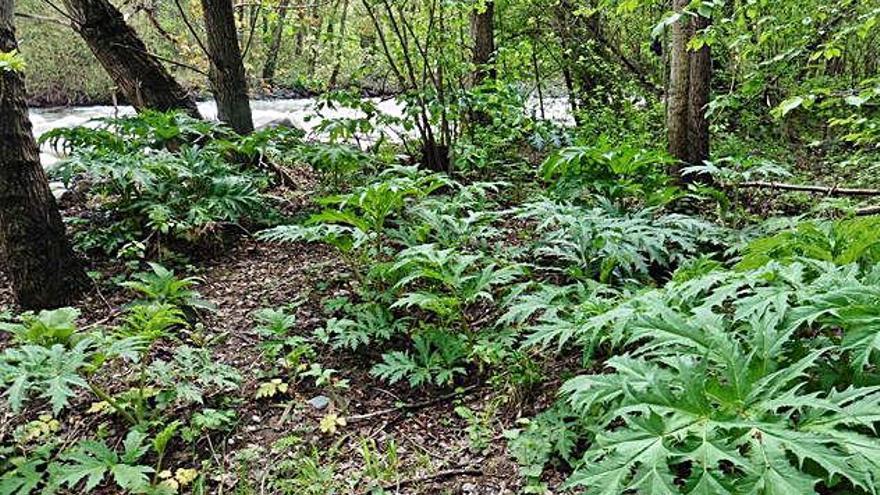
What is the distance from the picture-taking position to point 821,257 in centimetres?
238

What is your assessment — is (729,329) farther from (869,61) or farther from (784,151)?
(869,61)

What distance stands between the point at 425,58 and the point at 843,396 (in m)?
5.26

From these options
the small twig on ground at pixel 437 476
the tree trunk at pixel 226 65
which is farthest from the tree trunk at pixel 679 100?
the tree trunk at pixel 226 65

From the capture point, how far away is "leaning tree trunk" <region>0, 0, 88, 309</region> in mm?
3672

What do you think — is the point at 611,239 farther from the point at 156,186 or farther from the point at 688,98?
the point at 156,186

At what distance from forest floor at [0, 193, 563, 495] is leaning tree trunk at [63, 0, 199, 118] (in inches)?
130

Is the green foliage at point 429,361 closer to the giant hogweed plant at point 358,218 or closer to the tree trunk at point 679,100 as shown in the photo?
the giant hogweed plant at point 358,218

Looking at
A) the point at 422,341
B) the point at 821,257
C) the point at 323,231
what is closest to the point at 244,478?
the point at 422,341

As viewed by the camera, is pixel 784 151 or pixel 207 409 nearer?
pixel 207 409

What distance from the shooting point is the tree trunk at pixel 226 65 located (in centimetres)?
609

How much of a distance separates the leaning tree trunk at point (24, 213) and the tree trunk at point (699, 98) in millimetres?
4815

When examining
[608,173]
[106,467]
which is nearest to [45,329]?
[106,467]

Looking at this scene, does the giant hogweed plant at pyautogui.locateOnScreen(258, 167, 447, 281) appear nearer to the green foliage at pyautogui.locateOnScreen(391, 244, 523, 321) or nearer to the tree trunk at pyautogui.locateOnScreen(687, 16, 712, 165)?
the green foliage at pyautogui.locateOnScreen(391, 244, 523, 321)

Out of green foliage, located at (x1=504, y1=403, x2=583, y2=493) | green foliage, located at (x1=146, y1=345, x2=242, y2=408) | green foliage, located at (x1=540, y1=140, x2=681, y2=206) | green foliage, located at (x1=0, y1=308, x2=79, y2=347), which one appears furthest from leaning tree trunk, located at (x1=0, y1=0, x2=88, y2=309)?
green foliage, located at (x1=540, y1=140, x2=681, y2=206)
